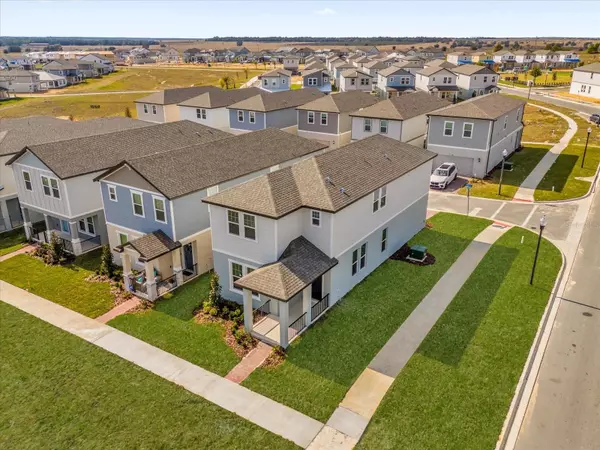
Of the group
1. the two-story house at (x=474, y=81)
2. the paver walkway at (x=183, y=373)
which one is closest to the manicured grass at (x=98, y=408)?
the paver walkway at (x=183, y=373)

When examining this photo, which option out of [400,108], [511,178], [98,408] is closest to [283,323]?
[98,408]

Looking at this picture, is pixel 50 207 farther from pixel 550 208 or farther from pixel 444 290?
pixel 550 208

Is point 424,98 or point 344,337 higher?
point 424,98

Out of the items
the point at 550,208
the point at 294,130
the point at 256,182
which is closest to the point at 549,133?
the point at 550,208

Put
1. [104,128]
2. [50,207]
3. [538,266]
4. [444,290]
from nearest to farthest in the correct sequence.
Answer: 1. [444,290]
2. [538,266]
3. [50,207]
4. [104,128]

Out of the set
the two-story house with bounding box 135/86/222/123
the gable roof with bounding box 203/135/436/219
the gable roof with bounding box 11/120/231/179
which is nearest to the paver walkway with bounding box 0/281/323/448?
the gable roof with bounding box 203/135/436/219

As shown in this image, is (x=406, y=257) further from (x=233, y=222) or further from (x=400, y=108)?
(x=400, y=108)

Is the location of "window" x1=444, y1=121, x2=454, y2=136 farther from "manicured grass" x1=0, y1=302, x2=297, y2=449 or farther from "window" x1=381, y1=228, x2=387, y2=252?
"manicured grass" x1=0, y1=302, x2=297, y2=449
